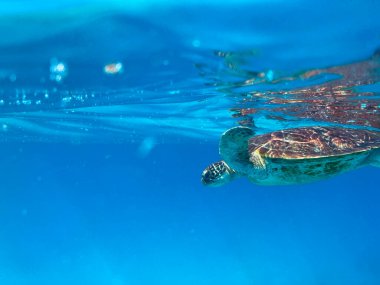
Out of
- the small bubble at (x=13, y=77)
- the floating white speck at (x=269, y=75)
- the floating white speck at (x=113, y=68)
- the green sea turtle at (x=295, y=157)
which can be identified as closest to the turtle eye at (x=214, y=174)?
the green sea turtle at (x=295, y=157)

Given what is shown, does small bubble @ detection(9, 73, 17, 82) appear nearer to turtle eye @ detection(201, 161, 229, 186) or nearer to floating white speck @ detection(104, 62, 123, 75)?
floating white speck @ detection(104, 62, 123, 75)

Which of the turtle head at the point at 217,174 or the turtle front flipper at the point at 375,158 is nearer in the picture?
the turtle head at the point at 217,174

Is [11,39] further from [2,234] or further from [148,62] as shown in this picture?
[2,234]

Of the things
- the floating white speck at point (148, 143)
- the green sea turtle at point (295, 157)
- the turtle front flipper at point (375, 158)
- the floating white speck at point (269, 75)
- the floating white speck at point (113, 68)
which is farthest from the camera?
the floating white speck at point (148, 143)

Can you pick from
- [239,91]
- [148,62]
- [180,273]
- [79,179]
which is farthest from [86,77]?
[79,179]

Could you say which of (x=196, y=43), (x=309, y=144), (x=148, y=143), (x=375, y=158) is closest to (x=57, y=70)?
(x=196, y=43)

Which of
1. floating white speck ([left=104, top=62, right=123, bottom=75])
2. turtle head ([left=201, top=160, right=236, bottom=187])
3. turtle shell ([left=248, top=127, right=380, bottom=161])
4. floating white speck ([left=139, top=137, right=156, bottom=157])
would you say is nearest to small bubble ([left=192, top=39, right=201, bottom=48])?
floating white speck ([left=104, top=62, right=123, bottom=75])

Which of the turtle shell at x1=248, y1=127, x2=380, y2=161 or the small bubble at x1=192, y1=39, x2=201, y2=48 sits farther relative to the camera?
the turtle shell at x1=248, y1=127, x2=380, y2=161

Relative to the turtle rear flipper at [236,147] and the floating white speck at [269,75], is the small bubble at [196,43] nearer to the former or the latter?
the turtle rear flipper at [236,147]

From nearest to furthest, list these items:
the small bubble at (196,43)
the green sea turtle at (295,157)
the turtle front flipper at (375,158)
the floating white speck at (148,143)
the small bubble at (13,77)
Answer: the small bubble at (196,43) < the green sea turtle at (295,157) < the turtle front flipper at (375,158) < the small bubble at (13,77) < the floating white speck at (148,143)
